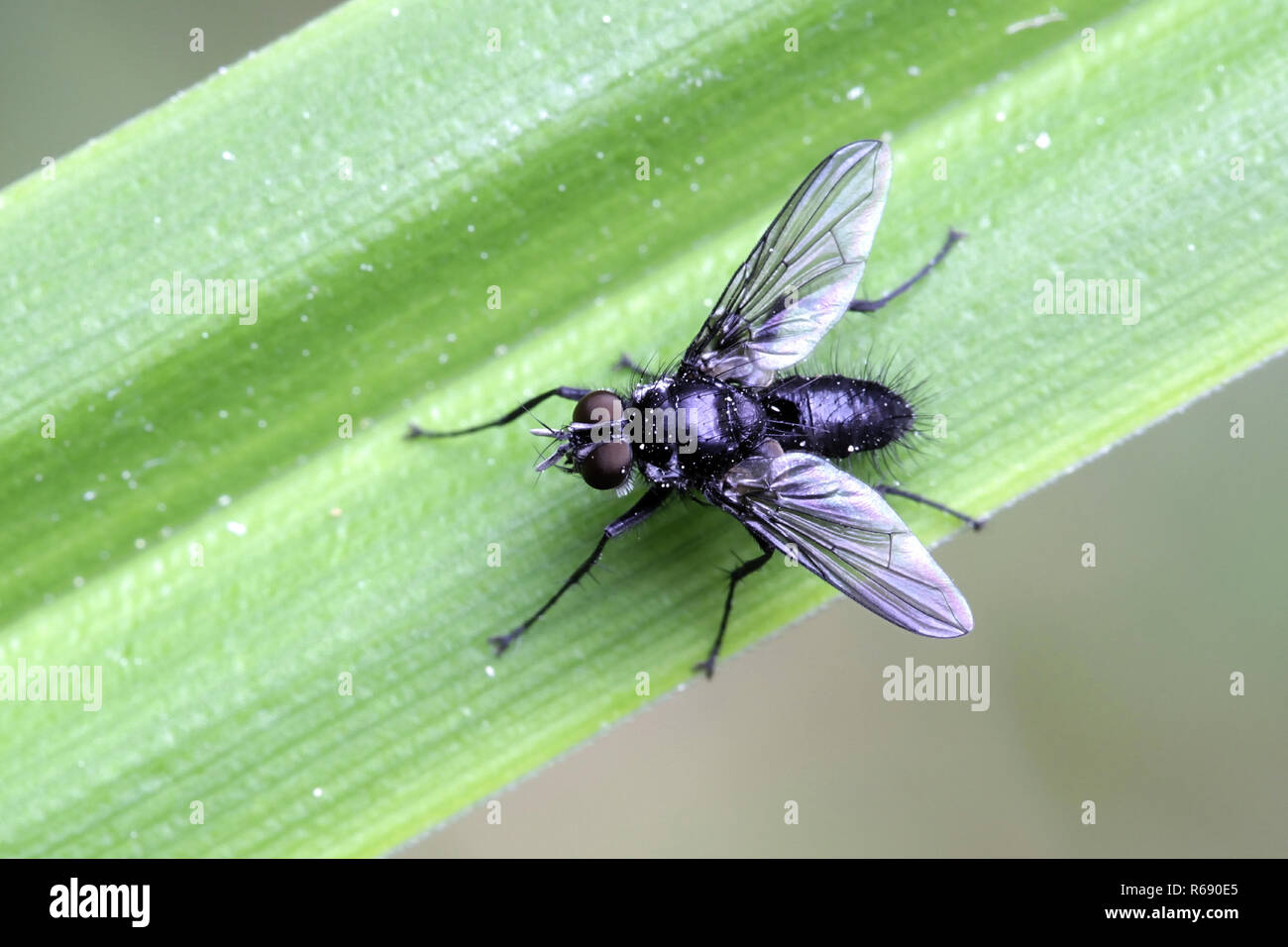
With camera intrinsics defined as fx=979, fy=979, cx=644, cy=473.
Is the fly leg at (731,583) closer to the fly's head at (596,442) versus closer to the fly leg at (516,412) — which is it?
the fly's head at (596,442)

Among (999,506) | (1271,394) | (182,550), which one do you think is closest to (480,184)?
(182,550)

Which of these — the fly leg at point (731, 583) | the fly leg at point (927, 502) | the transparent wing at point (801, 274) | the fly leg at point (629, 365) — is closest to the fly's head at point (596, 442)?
the fly leg at point (629, 365)

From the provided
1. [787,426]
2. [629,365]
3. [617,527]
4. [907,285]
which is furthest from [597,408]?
[907,285]

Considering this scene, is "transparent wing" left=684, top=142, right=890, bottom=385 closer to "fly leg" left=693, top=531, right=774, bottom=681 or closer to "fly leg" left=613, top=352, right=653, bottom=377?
"fly leg" left=613, top=352, right=653, bottom=377

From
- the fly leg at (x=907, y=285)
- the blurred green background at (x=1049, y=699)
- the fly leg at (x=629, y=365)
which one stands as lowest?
the blurred green background at (x=1049, y=699)

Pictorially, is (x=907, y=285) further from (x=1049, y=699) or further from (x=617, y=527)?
(x=1049, y=699)

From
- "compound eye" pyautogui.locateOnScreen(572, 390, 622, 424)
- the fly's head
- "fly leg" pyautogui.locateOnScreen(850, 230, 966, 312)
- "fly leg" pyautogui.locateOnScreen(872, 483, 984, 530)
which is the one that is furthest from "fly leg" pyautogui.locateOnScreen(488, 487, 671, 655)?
"fly leg" pyautogui.locateOnScreen(850, 230, 966, 312)

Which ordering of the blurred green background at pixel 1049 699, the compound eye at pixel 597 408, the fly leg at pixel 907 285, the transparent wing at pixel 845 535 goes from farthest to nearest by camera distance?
the blurred green background at pixel 1049 699 → the fly leg at pixel 907 285 → the compound eye at pixel 597 408 → the transparent wing at pixel 845 535
